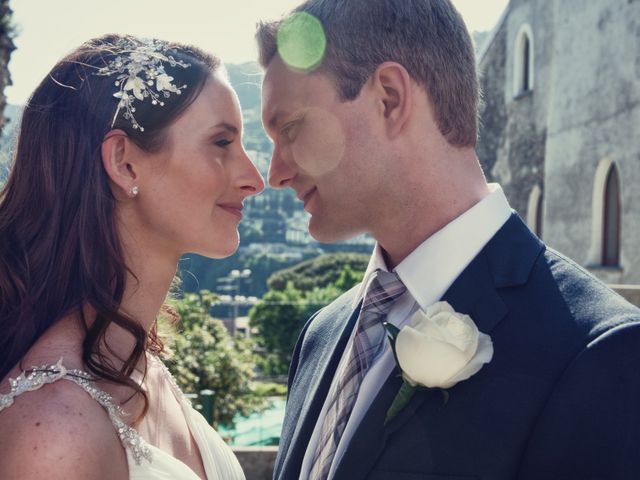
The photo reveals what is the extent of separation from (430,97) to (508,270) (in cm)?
67

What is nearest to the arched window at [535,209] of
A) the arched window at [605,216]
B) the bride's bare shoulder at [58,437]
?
the arched window at [605,216]

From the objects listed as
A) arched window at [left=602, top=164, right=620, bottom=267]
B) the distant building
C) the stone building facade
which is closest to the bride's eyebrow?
the distant building

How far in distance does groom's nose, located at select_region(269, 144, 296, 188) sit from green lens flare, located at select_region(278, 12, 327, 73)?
361mm

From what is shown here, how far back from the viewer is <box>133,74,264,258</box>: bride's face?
271 cm

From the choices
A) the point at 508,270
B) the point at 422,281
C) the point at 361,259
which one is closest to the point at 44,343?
the point at 422,281

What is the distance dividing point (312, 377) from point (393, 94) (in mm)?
1116

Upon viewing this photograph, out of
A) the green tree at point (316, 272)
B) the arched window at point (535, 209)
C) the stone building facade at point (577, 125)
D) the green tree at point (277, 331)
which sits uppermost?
the stone building facade at point (577, 125)

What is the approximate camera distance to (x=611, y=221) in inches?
601

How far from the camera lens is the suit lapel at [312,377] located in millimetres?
2631

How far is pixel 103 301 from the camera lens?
8.48 ft

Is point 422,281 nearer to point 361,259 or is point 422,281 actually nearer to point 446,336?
point 446,336

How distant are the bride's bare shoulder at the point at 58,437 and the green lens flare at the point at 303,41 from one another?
4.52 ft

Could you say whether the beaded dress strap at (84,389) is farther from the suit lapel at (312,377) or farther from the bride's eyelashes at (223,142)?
the bride's eyelashes at (223,142)

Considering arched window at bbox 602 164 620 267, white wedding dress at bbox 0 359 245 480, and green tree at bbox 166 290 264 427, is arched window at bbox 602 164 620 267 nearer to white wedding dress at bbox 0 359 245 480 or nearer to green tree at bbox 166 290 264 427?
green tree at bbox 166 290 264 427
